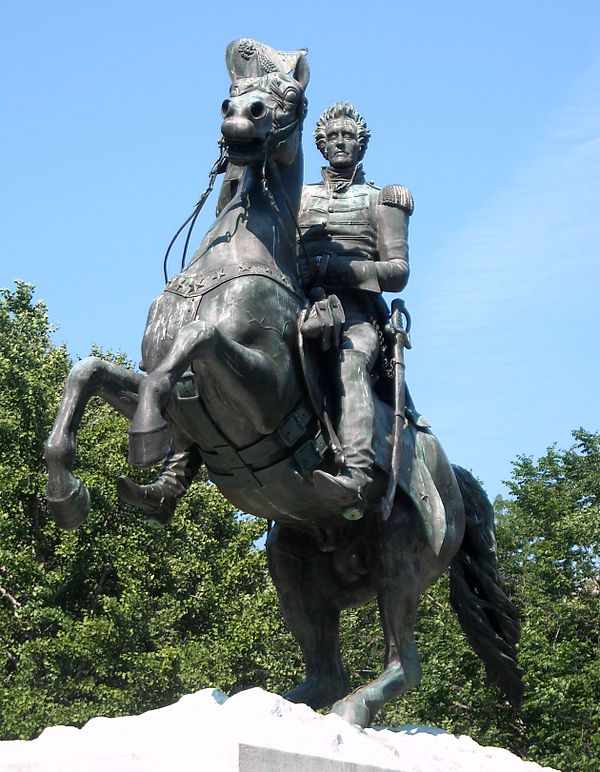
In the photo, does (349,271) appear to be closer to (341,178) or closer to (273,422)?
(341,178)

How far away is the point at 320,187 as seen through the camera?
413 inches

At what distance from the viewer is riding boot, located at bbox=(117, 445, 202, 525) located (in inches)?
358

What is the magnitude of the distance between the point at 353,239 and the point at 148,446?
284 centimetres

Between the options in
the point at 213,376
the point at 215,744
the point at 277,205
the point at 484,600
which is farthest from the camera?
the point at 484,600

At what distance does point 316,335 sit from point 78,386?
1499mm

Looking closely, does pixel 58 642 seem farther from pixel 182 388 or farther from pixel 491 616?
pixel 182 388

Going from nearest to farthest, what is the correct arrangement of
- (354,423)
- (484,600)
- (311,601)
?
(354,423)
(311,601)
(484,600)

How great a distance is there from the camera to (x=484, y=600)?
11.0 metres

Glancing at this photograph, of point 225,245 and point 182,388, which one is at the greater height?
point 225,245

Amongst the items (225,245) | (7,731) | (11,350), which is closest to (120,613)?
(7,731)

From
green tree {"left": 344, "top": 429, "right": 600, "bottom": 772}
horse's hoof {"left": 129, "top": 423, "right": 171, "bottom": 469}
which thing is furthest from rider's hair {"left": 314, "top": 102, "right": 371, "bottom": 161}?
green tree {"left": 344, "top": 429, "right": 600, "bottom": 772}

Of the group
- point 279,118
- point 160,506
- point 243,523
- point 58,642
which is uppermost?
point 243,523

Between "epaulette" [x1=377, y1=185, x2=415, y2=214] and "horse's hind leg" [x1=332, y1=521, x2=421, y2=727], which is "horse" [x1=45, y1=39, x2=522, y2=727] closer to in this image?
"horse's hind leg" [x1=332, y1=521, x2=421, y2=727]

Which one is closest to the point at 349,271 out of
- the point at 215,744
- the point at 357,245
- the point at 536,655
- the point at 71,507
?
the point at 357,245
